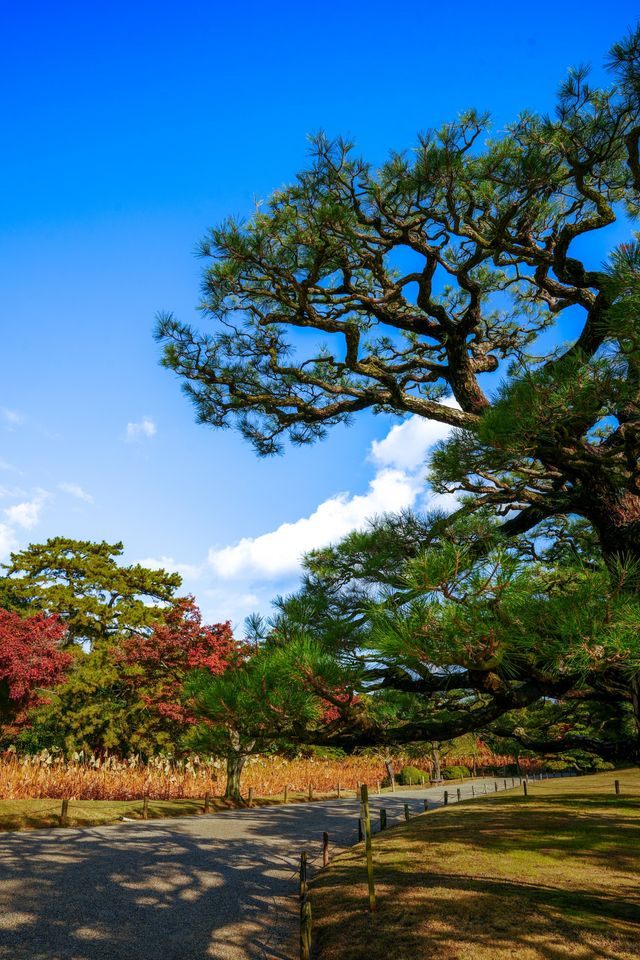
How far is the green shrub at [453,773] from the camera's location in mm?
27828

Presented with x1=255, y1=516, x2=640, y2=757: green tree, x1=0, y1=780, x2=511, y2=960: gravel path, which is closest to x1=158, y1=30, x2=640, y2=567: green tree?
x1=255, y1=516, x2=640, y2=757: green tree

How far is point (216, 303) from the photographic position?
21.0 feet

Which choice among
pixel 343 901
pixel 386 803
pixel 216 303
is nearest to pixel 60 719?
pixel 386 803

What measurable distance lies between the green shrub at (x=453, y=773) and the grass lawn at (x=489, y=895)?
1945cm

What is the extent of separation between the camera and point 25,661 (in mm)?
14070

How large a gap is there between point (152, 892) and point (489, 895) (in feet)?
12.2

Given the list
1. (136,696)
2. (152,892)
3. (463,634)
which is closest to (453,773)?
(136,696)

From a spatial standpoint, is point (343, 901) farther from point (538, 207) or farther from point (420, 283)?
point (538, 207)

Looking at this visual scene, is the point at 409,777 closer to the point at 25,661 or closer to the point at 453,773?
→ the point at 453,773

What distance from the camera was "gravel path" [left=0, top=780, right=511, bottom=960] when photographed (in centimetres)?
498

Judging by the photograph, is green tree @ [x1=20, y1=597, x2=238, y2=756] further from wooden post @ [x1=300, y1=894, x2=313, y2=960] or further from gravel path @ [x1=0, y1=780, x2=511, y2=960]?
wooden post @ [x1=300, y1=894, x2=313, y2=960]

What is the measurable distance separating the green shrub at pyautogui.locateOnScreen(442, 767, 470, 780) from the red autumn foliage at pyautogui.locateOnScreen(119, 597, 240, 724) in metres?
16.8

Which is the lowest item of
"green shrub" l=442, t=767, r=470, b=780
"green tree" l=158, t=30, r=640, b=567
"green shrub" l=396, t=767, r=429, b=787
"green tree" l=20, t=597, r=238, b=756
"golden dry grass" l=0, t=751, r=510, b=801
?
"green shrub" l=442, t=767, r=470, b=780

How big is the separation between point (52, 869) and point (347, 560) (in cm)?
567
